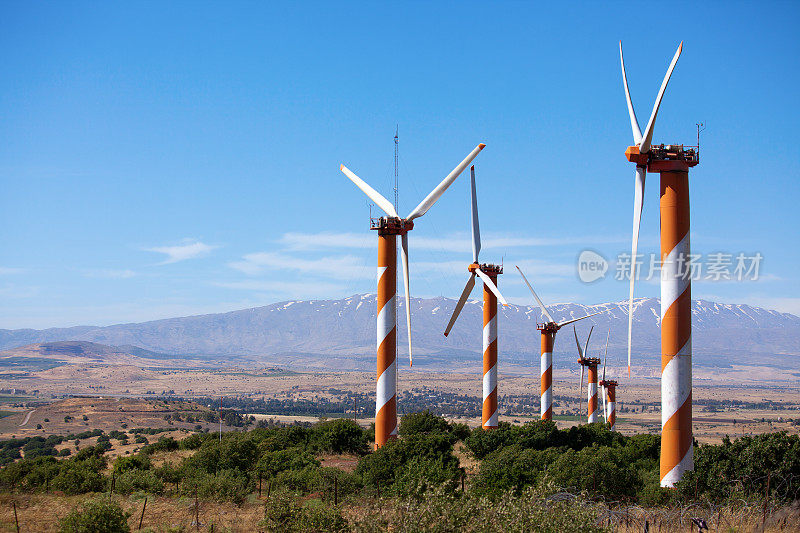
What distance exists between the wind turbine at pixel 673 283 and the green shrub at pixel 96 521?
20.6 metres

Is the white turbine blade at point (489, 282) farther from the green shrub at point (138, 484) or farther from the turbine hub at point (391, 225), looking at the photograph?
the green shrub at point (138, 484)

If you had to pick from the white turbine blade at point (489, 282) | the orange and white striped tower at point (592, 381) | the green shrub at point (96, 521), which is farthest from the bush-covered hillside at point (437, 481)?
the orange and white striped tower at point (592, 381)

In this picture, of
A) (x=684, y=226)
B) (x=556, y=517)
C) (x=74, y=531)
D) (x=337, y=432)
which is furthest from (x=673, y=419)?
(x=337, y=432)

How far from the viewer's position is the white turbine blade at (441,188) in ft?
143

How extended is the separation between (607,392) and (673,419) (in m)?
63.4

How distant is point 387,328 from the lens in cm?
4200

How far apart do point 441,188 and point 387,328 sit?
1022 centimetres

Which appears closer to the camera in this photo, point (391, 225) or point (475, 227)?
point (391, 225)

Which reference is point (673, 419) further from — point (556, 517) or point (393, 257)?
point (393, 257)

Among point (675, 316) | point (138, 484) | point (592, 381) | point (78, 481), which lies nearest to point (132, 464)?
point (78, 481)

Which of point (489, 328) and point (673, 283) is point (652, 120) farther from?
point (489, 328)

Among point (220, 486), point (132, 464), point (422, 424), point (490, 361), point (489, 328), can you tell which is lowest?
point (422, 424)

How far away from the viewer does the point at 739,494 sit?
86.3 feet

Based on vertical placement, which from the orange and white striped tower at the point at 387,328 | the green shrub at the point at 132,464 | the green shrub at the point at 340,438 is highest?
the orange and white striped tower at the point at 387,328
